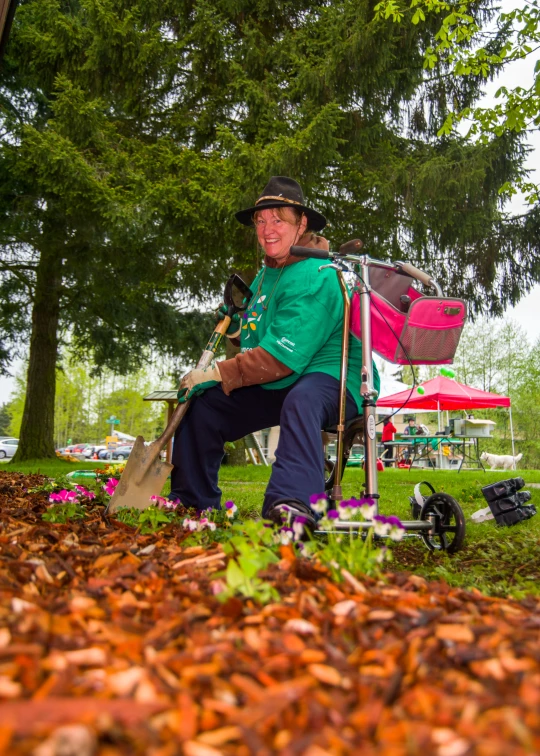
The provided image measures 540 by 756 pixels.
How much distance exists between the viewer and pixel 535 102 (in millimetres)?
7121

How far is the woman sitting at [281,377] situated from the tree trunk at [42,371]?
10437 mm

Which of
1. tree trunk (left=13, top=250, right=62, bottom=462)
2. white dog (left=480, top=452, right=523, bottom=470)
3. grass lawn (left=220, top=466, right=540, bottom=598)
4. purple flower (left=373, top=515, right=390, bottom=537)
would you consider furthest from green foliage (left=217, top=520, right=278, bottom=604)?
white dog (left=480, top=452, right=523, bottom=470)

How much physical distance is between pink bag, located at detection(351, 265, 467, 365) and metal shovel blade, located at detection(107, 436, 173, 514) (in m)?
1.30

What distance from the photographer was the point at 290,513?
271 centimetres

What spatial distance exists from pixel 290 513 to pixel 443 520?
1302 millimetres

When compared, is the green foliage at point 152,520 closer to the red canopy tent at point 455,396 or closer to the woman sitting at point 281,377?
the woman sitting at point 281,377

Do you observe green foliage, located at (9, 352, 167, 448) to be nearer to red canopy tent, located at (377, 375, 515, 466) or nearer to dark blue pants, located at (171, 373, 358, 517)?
red canopy tent, located at (377, 375, 515, 466)

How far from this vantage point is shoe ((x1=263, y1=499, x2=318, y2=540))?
2.67 m

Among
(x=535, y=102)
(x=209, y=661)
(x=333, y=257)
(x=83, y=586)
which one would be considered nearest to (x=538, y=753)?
(x=209, y=661)

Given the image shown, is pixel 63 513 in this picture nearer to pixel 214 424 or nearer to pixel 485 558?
pixel 214 424

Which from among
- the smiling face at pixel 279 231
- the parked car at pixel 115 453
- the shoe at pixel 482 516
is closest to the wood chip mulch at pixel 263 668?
the smiling face at pixel 279 231

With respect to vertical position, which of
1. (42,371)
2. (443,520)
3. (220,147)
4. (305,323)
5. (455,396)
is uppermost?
(220,147)

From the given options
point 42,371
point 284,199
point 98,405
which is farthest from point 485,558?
point 98,405

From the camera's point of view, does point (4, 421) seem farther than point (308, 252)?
Yes
